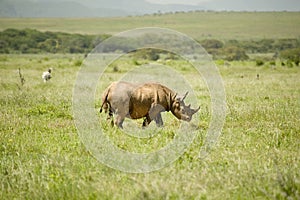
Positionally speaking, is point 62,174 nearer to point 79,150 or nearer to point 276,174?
point 79,150

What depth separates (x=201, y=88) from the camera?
21.8 m

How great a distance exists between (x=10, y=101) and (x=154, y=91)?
6.60 metres

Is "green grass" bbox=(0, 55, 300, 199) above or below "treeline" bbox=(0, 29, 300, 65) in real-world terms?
above

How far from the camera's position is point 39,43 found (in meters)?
97.1

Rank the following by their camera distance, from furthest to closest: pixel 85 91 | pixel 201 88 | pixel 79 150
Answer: pixel 201 88 < pixel 85 91 < pixel 79 150

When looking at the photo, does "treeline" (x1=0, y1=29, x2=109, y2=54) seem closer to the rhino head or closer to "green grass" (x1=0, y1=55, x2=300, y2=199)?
"green grass" (x1=0, y1=55, x2=300, y2=199)

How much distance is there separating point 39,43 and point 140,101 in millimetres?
90138

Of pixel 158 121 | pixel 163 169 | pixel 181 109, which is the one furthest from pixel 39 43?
pixel 163 169

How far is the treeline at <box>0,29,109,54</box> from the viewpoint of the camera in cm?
9406

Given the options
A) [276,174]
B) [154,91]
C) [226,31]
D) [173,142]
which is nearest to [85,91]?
[154,91]

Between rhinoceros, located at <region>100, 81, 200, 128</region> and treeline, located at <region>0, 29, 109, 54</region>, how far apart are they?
81.7 m

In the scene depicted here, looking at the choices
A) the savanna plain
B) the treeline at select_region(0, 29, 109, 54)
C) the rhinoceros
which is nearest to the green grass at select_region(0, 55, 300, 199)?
the savanna plain

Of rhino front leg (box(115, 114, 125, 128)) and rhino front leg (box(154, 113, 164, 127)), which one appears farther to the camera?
rhino front leg (box(154, 113, 164, 127))

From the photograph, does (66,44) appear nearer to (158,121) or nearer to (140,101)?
(158,121)
